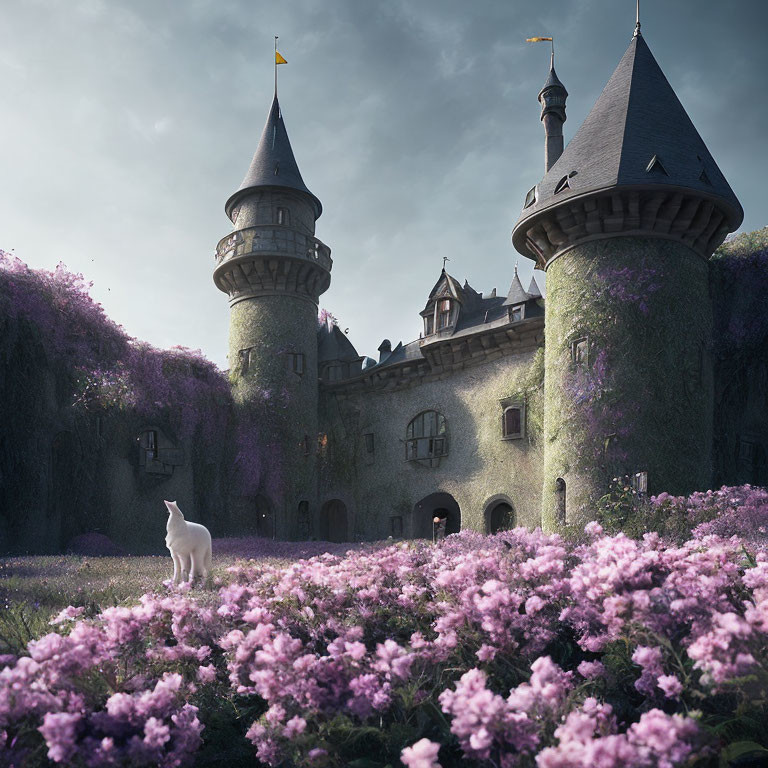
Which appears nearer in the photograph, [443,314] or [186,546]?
[186,546]

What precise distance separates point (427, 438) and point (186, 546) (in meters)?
14.6

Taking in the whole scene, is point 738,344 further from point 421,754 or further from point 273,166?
point 273,166

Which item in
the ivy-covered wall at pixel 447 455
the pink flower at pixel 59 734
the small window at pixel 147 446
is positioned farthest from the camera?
the small window at pixel 147 446

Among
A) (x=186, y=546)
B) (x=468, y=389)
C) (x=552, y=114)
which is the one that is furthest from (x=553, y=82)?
(x=186, y=546)

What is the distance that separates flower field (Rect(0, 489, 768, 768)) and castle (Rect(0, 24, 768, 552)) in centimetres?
1144

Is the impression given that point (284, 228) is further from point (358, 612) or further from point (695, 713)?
point (695, 713)

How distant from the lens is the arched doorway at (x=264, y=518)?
23125mm

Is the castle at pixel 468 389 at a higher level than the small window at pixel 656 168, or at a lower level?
lower

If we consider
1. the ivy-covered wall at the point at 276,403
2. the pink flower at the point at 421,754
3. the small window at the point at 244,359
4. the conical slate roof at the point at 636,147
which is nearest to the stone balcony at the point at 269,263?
the ivy-covered wall at the point at 276,403

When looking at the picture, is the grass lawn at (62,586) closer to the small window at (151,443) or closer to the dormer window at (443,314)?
the small window at (151,443)

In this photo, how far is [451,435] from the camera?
22.2 m

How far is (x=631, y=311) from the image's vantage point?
609 inches

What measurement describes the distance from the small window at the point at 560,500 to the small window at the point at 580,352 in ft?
8.96

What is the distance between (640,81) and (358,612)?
17.3 metres
